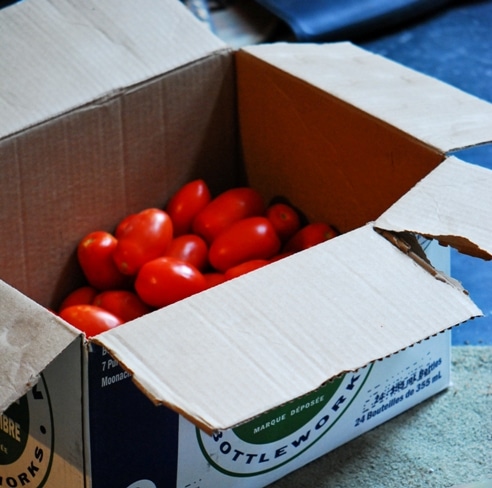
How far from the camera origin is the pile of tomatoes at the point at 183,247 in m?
1.07

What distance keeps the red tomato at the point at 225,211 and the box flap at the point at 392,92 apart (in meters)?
0.18

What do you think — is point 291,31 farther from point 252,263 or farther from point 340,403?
point 340,403

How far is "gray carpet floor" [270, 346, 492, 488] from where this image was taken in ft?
3.41

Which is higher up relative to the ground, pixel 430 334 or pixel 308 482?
pixel 430 334

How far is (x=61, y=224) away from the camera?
3.66ft

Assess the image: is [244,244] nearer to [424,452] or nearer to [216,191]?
[216,191]

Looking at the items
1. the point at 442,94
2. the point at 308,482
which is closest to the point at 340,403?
the point at 308,482

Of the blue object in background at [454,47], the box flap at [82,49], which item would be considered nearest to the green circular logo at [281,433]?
the box flap at [82,49]

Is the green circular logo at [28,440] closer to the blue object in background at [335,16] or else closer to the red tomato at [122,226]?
the red tomato at [122,226]

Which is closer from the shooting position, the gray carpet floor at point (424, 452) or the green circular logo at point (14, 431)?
the green circular logo at point (14, 431)

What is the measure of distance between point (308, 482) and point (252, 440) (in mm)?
122

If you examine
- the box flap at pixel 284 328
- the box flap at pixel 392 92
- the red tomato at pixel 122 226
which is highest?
the box flap at pixel 392 92

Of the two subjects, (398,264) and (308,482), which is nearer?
(398,264)

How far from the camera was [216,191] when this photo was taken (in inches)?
51.5
